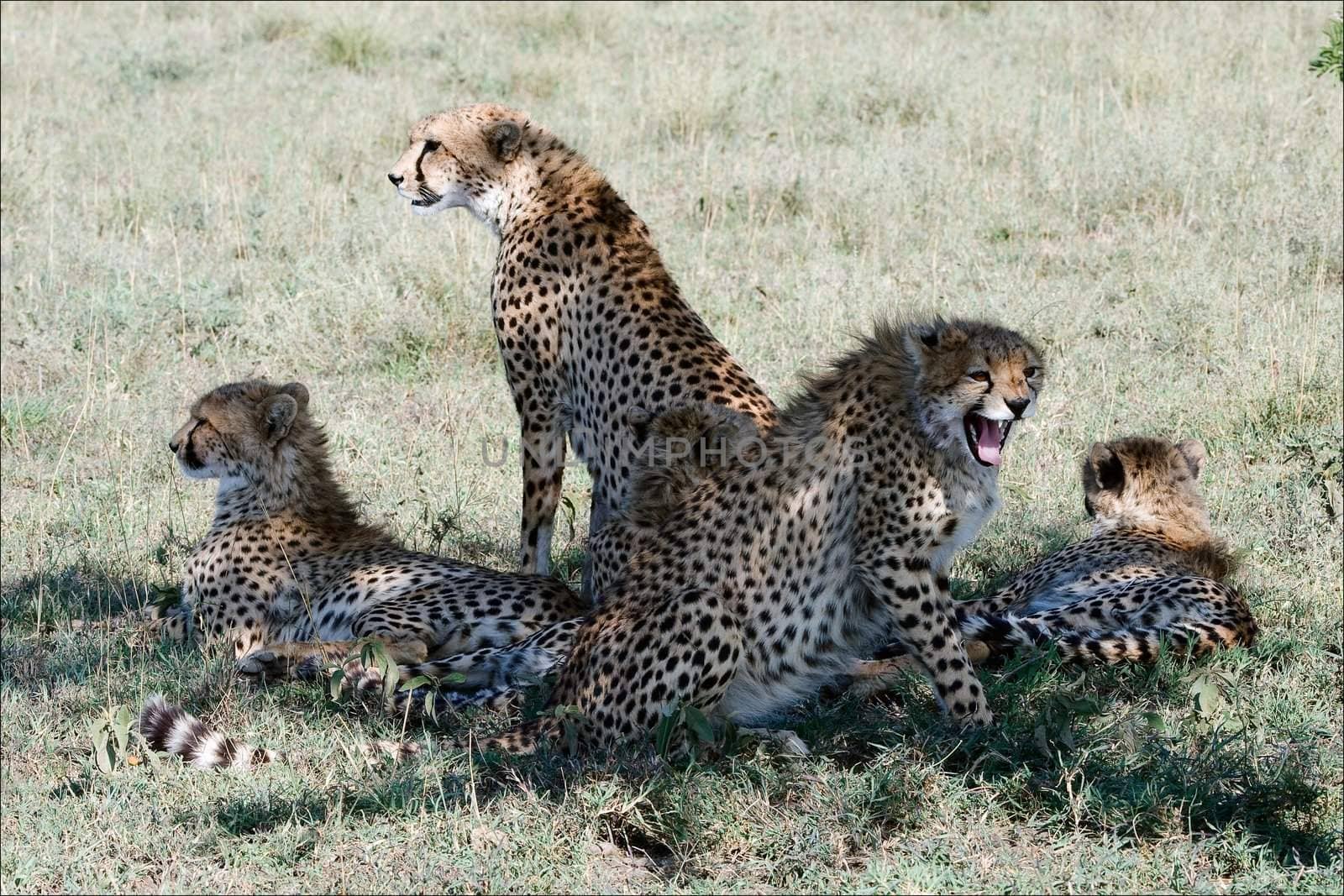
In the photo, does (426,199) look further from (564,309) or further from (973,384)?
(973,384)

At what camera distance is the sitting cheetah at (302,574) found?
4562 millimetres

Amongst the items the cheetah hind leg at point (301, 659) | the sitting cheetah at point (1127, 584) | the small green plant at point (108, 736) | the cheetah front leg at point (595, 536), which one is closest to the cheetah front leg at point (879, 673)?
the sitting cheetah at point (1127, 584)

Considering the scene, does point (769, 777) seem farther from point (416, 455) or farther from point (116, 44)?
point (116, 44)

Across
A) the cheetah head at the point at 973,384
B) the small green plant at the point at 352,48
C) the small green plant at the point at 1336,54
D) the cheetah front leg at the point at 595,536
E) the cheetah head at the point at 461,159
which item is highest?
the small green plant at the point at 352,48

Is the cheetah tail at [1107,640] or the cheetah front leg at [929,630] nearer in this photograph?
the cheetah front leg at [929,630]

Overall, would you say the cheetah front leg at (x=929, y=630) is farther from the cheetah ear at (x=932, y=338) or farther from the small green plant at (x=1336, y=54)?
the small green plant at (x=1336, y=54)

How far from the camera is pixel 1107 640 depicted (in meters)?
4.42

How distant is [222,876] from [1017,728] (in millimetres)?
1852

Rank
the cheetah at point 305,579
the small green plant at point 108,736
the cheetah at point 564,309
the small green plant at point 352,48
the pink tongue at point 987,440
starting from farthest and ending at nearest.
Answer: the small green plant at point 352,48
the cheetah at point 564,309
the cheetah at point 305,579
the pink tongue at point 987,440
the small green plant at point 108,736

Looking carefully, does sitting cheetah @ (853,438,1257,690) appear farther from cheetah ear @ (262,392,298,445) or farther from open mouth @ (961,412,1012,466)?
cheetah ear @ (262,392,298,445)

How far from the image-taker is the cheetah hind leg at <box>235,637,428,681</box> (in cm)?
439

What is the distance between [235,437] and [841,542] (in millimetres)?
2076

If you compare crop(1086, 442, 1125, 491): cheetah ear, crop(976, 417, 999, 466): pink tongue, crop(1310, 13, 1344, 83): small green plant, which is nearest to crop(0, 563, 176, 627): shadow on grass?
crop(976, 417, 999, 466): pink tongue

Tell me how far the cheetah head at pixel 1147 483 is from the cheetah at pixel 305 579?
1.86 meters
